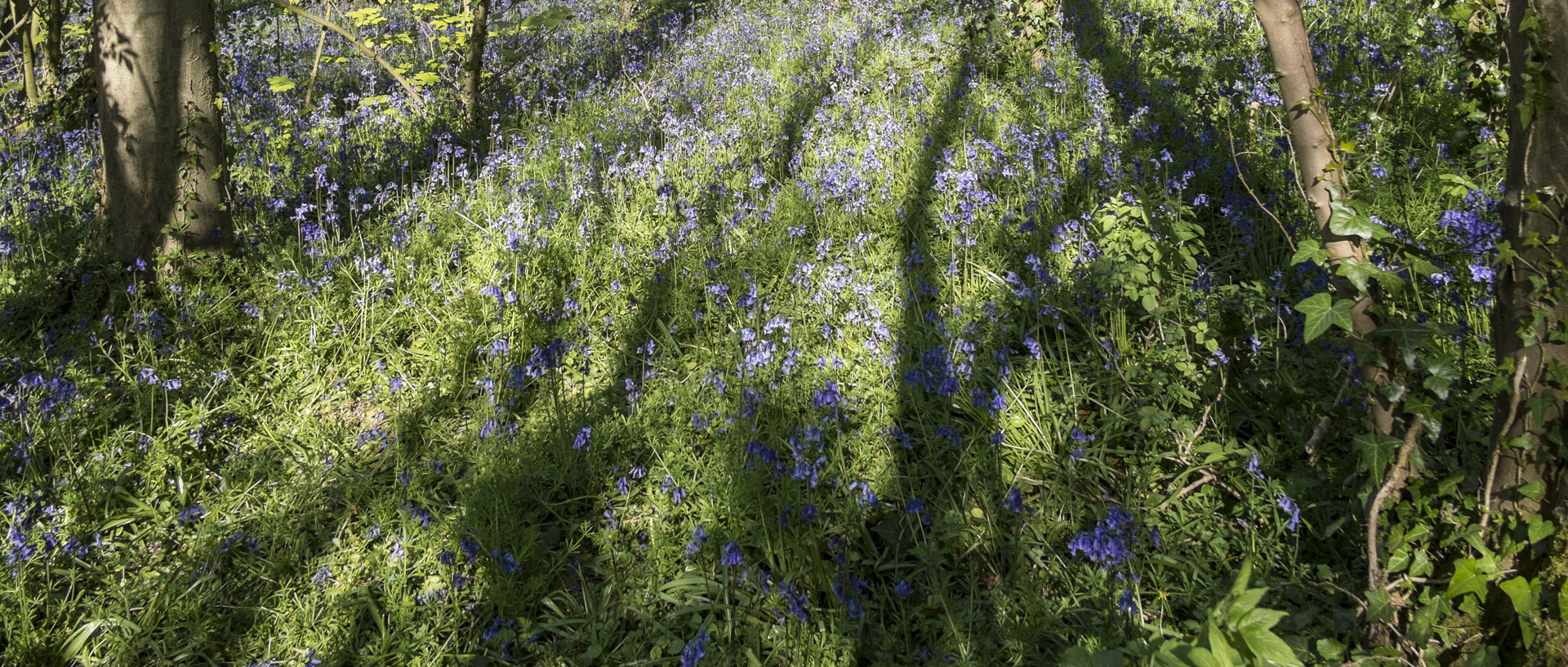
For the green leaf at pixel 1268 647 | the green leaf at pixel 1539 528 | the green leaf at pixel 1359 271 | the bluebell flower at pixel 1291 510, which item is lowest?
the bluebell flower at pixel 1291 510

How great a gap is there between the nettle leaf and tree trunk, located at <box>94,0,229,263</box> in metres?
4.62

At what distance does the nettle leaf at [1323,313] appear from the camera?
180 centimetres

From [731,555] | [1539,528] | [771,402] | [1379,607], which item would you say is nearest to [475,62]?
[771,402]

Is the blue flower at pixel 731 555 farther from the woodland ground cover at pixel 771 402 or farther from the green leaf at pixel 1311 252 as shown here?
the green leaf at pixel 1311 252

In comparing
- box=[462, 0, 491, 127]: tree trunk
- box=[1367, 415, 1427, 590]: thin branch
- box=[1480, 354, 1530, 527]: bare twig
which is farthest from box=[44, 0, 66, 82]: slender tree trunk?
box=[1480, 354, 1530, 527]: bare twig

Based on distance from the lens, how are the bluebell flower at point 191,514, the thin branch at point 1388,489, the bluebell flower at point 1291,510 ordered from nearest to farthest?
the thin branch at point 1388,489 → the bluebell flower at point 1291,510 → the bluebell flower at point 191,514

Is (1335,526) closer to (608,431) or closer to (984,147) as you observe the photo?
(608,431)

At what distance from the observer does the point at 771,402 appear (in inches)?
110

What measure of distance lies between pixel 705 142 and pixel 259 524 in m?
3.47

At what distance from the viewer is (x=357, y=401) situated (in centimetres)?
334

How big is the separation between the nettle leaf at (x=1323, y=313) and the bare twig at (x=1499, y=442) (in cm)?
31

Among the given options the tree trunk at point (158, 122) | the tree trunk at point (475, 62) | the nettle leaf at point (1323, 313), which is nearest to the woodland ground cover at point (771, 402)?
the nettle leaf at point (1323, 313)

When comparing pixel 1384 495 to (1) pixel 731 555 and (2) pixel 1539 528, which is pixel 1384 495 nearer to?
(2) pixel 1539 528

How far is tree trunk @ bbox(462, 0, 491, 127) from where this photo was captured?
617cm
